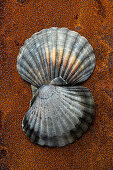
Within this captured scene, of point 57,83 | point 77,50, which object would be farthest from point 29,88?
point 77,50

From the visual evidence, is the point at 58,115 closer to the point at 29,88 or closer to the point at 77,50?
the point at 29,88

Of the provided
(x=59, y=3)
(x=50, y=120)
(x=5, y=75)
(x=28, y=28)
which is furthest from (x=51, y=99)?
(x=59, y=3)

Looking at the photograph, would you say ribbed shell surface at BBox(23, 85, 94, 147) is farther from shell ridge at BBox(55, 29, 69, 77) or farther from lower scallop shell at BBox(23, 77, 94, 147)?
shell ridge at BBox(55, 29, 69, 77)

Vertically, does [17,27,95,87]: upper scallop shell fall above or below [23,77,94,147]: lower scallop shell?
above

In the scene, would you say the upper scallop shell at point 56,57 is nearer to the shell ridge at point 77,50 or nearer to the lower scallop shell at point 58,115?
the shell ridge at point 77,50

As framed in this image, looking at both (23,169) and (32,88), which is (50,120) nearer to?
(32,88)

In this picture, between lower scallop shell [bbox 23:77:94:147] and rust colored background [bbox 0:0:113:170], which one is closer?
lower scallop shell [bbox 23:77:94:147]

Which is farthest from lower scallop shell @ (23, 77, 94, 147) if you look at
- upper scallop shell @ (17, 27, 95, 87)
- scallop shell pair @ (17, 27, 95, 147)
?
upper scallop shell @ (17, 27, 95, 87)

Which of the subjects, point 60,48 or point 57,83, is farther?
point 60,48
